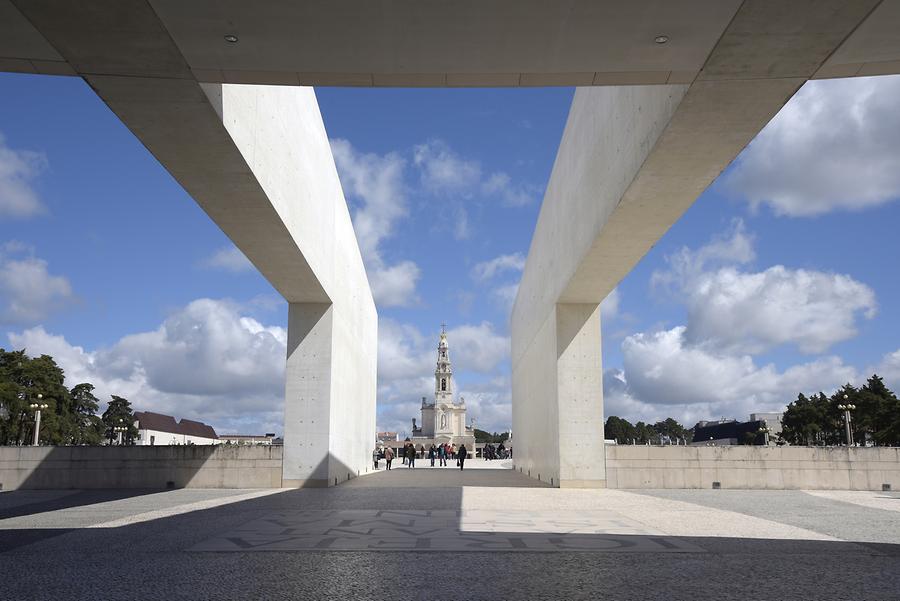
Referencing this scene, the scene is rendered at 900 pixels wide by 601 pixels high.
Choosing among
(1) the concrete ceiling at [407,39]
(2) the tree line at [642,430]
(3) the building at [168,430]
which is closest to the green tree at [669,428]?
(2) the tree line at [642,430]

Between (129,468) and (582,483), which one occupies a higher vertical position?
(129,468)

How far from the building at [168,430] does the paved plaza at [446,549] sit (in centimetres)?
7621

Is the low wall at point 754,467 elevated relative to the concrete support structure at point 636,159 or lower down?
lower down

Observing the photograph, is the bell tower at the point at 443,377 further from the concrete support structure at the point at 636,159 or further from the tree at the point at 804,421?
the concrete support structure at the point at 636,159

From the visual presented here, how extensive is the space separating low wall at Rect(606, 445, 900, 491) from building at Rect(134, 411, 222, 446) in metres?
72.3

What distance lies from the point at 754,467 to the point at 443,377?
8340cm

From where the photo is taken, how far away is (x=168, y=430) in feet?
340

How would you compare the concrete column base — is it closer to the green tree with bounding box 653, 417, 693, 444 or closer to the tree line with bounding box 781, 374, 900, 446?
the tree line with bounding box 781, 374, 900, 446

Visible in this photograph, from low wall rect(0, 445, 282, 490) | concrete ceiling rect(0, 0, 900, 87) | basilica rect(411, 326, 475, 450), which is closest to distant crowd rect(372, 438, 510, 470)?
low wall rect(0, 445, 282, 490)

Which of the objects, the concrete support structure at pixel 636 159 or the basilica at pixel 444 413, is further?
the basilica at pixel 444 413

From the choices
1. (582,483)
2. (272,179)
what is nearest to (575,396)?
(582,483)

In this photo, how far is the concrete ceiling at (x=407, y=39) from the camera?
6711 millimetres

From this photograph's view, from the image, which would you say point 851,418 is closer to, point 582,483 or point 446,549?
point 582,483

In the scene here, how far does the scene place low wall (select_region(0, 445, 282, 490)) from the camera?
18.8 metres
